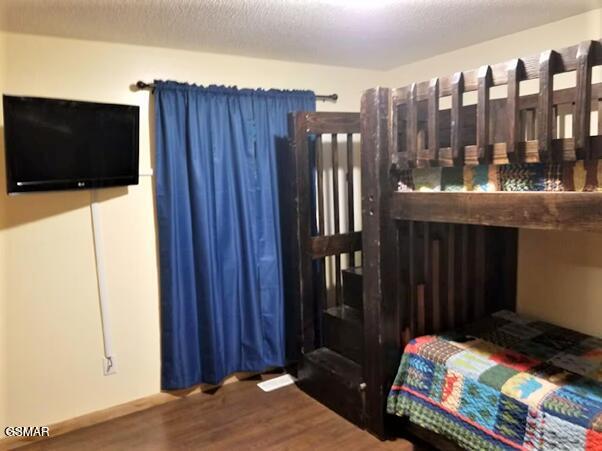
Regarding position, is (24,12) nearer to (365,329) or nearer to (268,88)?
(268,88)

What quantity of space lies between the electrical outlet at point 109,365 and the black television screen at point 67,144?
1.06 m

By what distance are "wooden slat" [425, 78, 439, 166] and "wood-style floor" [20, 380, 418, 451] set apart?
1.55 m

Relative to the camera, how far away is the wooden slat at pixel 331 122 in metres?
2.84

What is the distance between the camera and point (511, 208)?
177 centimetres

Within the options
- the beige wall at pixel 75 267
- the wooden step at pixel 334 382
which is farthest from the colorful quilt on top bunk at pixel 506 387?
the beige wall at pixel 75 267

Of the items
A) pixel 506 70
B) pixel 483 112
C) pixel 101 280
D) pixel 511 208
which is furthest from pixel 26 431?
pixel 506 70

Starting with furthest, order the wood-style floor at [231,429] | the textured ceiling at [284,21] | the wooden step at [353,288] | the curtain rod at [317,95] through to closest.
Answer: the wooden step at [353,288] < the curtain rod at [317,95] < the wood-style floor at [231,429] < the textured ceiling at [284,21]

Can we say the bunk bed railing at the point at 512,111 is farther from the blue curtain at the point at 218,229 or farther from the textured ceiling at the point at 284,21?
the blue curtain at the point at 218,229

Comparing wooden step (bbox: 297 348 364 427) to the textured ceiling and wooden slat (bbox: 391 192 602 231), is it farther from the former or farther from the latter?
the textured ceiling

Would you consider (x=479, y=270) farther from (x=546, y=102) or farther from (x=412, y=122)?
(x=546, y=102)

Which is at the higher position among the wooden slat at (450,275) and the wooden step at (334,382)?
the wooden slat at (450,275)

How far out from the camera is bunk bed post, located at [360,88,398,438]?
2.29 metres

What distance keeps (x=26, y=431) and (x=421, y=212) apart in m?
2.47

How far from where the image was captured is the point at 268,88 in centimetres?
317
